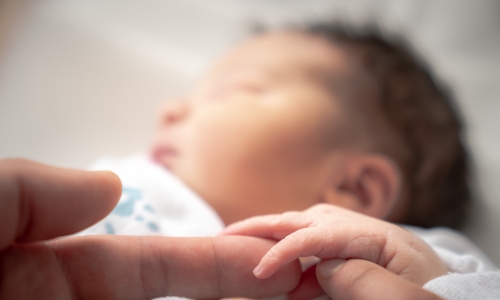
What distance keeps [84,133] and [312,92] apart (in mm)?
844

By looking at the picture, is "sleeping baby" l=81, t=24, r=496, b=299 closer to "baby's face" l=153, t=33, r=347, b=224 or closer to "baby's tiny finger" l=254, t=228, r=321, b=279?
"baby's face" l=153, t=33, r=347, b=224

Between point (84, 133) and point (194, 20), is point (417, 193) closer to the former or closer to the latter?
point (84, 133)

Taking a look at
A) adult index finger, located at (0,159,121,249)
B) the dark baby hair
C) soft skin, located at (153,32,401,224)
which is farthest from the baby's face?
adult index finger, located at (0,159,121,249)

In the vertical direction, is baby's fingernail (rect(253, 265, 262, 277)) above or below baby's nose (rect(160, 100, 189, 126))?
below

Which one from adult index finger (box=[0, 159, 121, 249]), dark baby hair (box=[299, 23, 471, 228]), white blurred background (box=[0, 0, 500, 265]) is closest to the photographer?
adult index finger (box=[0, 159, 121, 249])

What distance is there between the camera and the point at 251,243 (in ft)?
1.91

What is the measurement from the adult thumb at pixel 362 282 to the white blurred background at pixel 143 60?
2.44 ft

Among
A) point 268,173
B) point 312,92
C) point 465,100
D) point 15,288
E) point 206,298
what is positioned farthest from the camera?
point 465,100

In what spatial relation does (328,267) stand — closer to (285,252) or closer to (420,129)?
(285,252)

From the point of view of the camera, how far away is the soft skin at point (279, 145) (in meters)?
0.85

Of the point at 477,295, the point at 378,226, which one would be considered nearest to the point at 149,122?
the point at 378,226

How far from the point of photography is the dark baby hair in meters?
0.98

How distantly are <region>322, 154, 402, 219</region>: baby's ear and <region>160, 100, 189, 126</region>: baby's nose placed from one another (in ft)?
1.41

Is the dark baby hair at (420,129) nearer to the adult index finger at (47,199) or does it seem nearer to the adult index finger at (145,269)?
the adult index finger at (145,269)
